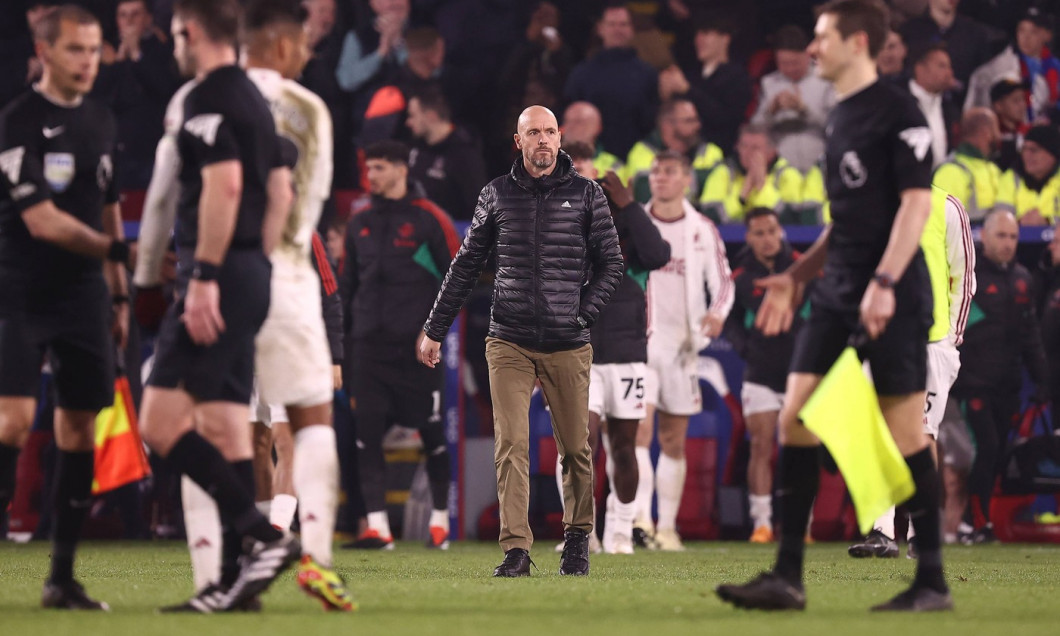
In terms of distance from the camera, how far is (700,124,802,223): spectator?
14.1 metres

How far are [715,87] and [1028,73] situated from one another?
300 cm

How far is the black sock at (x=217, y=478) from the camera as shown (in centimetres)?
591

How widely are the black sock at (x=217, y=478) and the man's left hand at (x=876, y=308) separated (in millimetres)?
2272

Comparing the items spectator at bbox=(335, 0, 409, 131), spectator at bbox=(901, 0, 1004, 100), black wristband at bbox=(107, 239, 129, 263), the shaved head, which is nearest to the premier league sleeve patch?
black wristband at bbox=(107, 239, 129, 263)

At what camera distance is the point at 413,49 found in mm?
14727

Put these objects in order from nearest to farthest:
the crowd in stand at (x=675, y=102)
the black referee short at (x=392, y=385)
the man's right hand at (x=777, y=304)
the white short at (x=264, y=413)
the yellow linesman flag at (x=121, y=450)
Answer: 1. the man's right hand at (x=777, y=304)
2. the yellow linesman flag at (x=121, y=450)
3. the white short at (x=264, y=413)
4. the black referee short at (x=392, y=385)
5. the crowd in stand at (x=675, y=102)

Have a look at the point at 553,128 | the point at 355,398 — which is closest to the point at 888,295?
the point at 553,128

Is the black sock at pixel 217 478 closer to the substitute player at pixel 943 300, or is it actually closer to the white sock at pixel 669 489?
the substitute player at pixel 943 300

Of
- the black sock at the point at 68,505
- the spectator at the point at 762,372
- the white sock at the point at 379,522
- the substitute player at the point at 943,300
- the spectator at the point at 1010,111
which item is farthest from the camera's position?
the spectator at the point at 1010,111

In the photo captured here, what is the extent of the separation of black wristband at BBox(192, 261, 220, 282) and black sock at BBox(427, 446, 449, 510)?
6686 mm

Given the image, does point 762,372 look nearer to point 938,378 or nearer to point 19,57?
point 938,378

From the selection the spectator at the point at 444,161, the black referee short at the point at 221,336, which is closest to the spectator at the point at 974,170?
the spectator at the point at 444,161

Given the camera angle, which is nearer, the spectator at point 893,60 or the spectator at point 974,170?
the spectator at point 974,170

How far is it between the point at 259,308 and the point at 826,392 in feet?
6.82
